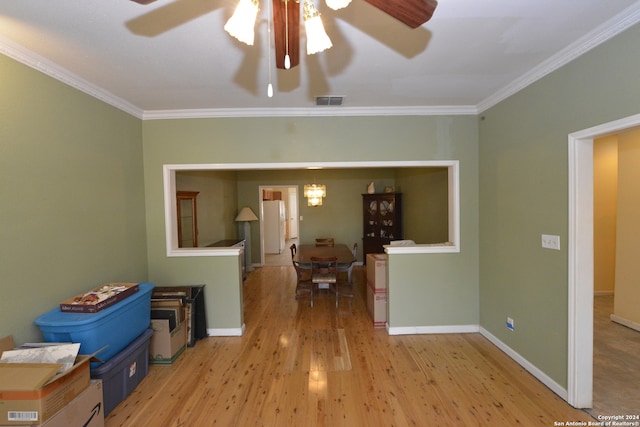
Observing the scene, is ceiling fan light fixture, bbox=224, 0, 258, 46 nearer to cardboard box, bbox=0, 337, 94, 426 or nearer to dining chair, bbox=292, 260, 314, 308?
cardboard box, bbox=0, 337, 94, 426

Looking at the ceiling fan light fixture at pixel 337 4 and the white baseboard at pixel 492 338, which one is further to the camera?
the white baseboard at pixel 492 338

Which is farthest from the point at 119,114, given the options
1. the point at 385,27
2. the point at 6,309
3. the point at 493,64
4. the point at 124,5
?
the point at 493,64

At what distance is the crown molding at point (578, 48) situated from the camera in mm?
1558

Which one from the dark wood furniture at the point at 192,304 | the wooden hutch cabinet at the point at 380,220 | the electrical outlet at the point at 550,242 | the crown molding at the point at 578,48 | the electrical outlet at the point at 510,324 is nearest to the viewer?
the crown molding at the point at 578,48

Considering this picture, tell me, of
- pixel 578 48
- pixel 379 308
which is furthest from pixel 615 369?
pixel 578 48

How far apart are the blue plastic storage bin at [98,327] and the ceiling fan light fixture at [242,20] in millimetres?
2086

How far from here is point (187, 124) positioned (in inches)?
120

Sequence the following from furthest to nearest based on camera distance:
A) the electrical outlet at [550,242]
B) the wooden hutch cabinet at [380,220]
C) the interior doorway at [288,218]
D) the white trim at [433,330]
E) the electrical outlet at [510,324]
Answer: the interior doorway at [288,218] → the wooden hutch cabinet at [380,220] → the white trim at [433,330] → the electrical outlet at [510,324] → the electrical outlet at [550,242]

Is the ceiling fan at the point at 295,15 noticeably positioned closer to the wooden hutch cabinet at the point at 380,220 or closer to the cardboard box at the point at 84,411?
the cardboard box at the point at 84,411

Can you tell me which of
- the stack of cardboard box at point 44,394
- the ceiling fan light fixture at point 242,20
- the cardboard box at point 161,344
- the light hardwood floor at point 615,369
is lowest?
the light hardwood floor at point 615,369

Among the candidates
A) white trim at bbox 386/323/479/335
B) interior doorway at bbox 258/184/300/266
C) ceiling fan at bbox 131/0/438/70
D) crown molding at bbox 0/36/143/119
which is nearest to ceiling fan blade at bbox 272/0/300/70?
ceiling fan at bbox 131/0/438/70

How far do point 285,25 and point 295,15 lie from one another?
0.18 feet

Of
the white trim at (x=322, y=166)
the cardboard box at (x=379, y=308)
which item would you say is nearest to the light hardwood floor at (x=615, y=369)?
the white trim at (x=322, y=166)

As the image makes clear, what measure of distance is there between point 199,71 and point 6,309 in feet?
6.84
